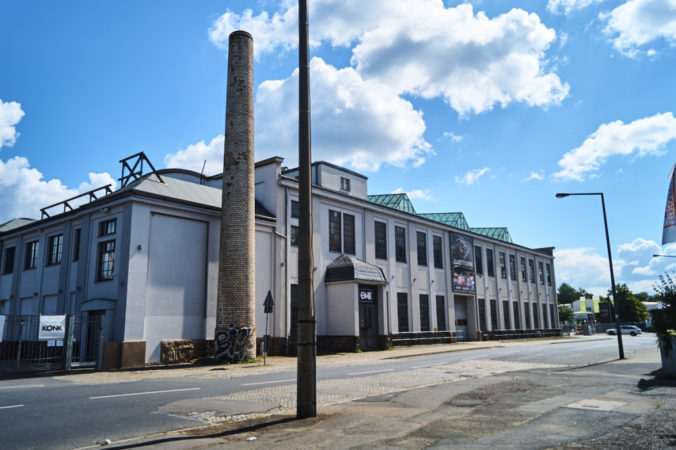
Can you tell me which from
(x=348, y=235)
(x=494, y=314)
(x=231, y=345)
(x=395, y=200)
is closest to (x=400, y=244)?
(x=348, y=235)

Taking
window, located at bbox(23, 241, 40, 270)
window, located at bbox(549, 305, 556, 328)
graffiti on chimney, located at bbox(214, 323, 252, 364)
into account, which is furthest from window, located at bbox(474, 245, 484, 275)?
window, located at bbox(23, 241, 40, 270)

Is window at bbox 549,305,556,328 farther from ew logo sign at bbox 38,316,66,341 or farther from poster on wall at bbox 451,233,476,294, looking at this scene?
ew logo sign at bbox 38,316,66,341

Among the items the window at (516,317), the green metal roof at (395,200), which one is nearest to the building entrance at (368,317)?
the green metal roof at (395,200)

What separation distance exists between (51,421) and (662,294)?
14.3 m

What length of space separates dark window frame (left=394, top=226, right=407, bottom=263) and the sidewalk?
22216 millimetres

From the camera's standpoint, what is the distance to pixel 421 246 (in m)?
38.5

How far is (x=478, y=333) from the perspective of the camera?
4259 cm

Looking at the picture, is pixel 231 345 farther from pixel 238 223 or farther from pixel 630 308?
pixel 630 308

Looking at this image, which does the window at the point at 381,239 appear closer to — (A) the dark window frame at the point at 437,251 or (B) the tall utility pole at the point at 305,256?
(A) the dark window frame at the point at 437,251

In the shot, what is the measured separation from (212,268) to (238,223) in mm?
3049

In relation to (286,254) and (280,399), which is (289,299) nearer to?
(286,254)

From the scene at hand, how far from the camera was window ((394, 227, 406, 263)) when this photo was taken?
36.0m

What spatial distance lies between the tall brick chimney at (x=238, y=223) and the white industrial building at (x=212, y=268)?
1874 mm

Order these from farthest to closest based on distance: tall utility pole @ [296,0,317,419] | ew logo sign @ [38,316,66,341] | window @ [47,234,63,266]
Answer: window @ [47,234,63,266] < ew logo sign @ [38,316,66,341] < tall utility pole @ [296,0,317,419]
